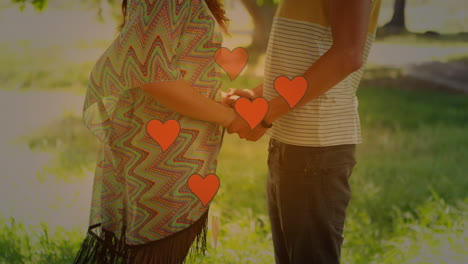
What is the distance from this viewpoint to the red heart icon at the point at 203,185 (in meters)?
1.43

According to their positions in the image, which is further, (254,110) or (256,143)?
(256,143)

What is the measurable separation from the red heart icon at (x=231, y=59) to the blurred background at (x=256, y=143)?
3.32ft

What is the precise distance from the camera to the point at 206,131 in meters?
1.44

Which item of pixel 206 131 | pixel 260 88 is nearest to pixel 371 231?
pixel 260 88

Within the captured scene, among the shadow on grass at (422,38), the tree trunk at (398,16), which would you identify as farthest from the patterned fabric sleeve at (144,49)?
the shadow on grass at (422,38)

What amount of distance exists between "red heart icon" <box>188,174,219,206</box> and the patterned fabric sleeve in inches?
10.1

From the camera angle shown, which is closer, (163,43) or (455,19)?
(163,43)

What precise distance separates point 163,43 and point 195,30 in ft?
0.32

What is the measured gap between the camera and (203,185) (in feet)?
4.72

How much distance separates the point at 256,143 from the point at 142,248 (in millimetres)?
2733

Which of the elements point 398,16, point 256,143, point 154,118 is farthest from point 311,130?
point 398,16

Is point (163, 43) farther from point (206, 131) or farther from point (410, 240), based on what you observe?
point (410, 240)

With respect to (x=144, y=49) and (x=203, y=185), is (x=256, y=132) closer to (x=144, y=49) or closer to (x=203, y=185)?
(x=203, y=185)

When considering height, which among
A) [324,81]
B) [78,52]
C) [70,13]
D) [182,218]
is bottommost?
[182,218]
